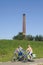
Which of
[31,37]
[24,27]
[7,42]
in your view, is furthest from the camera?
[31,37]

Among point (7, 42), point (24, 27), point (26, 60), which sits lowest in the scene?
point (26, 60)

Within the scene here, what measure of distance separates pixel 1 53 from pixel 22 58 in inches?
398

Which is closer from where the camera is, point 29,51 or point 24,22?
point 29,51

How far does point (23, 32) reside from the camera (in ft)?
198

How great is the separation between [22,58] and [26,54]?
0.54m

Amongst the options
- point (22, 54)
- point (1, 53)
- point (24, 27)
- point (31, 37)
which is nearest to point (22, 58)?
point (22, 54)

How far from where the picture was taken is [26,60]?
21.0 m

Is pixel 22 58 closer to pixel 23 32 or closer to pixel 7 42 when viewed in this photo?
pixel 7 42

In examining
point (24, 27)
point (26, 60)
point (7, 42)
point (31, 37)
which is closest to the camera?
point (26, 60)

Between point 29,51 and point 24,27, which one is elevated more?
point 24,27

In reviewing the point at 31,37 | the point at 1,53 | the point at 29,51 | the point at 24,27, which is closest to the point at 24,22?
the point at 24,27

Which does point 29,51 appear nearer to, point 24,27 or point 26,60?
point 26,60

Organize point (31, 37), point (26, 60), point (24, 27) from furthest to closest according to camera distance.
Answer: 1. point (31, 37)
2. point (24, 27)
3. point (26, 60)

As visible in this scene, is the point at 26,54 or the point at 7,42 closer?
the point at 26,54
